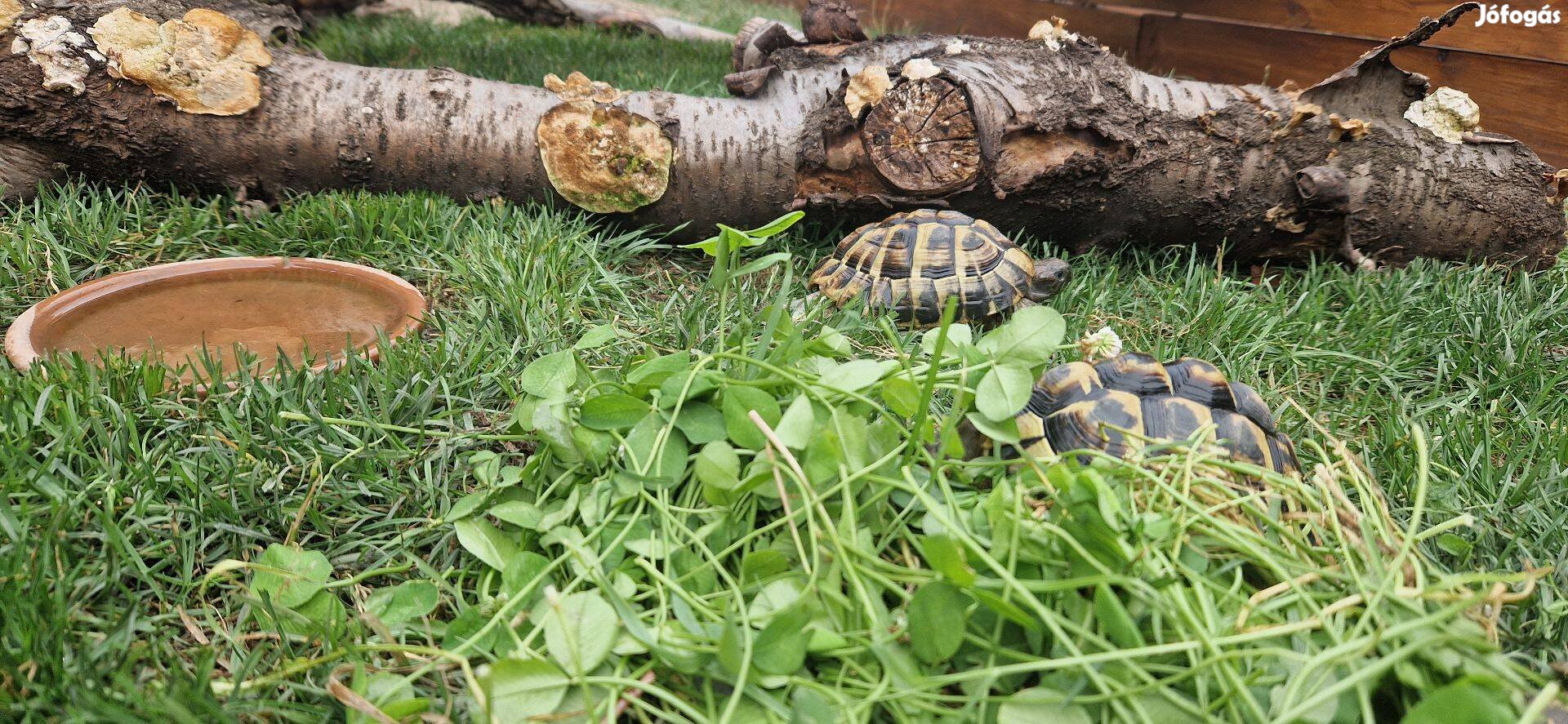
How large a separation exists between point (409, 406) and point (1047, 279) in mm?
1783

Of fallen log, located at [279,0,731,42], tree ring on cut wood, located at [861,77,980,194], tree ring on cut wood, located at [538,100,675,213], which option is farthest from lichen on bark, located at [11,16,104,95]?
fallen log, located at [279,0,731,42]

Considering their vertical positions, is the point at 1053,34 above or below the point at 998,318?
above

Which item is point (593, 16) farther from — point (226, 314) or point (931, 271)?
point (226, 314)

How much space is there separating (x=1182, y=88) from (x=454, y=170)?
2.39 metres

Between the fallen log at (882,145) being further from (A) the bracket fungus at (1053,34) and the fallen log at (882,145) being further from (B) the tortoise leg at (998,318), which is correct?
(B) the tortoise leg at (998,318)

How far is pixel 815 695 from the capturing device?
3.28 feet

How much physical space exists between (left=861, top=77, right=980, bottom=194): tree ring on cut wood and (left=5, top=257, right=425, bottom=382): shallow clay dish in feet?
4.54

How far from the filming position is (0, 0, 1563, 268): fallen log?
2703mm

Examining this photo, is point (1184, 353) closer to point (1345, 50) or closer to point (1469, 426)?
point (1469, 426)

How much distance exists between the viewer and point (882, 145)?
2.73m

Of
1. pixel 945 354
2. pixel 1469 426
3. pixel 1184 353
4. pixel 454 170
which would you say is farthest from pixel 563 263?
pixel 1469 426

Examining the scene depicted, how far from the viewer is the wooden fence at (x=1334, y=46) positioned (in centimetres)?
365

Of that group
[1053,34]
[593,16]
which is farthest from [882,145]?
[593,16]

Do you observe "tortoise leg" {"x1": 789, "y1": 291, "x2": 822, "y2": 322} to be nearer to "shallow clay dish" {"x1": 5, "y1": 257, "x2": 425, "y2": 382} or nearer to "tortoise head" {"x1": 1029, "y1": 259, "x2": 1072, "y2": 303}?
"tortoise head" {"x1": 1029, "y1": 259, "x2": 1072, "y2": 303}
